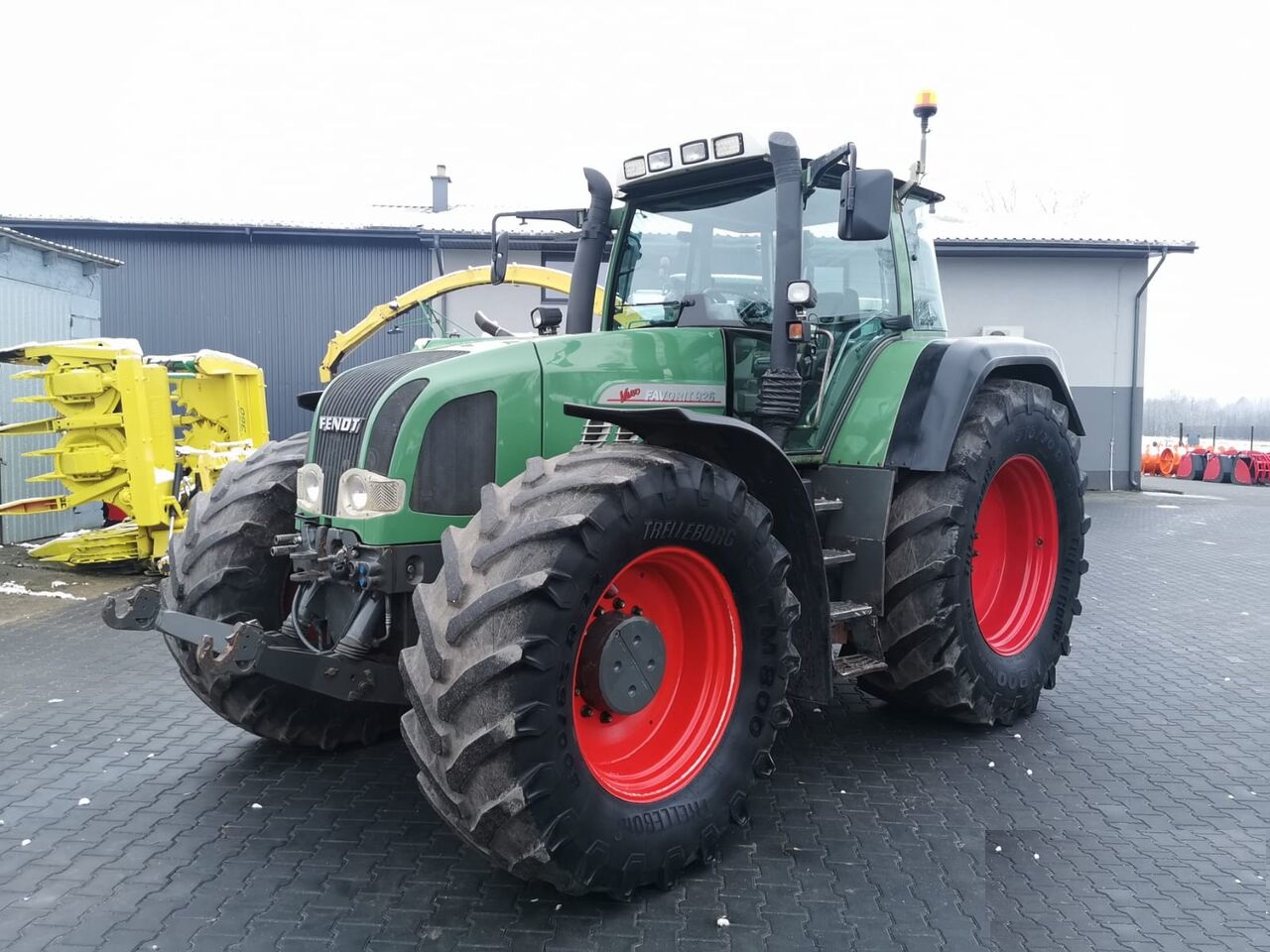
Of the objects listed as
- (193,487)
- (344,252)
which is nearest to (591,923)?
(193,487)

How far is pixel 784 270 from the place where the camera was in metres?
4.34

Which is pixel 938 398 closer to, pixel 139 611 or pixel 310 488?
pixel 310 488

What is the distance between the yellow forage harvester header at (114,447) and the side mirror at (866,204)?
6.51 m

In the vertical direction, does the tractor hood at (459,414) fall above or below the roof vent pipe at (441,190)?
below

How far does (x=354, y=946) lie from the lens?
Answer: 308 cm

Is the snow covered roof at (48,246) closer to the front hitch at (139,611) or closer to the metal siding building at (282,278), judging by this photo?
the metal siding building at (282,278)

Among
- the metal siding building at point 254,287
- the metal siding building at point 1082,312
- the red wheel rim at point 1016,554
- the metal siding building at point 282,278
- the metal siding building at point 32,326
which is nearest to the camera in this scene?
the red wheel rim at point 1016,554

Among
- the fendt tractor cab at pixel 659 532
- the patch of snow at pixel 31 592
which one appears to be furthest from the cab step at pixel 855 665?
the patch of snow at pixel 31 592

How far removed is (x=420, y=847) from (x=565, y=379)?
1.77m

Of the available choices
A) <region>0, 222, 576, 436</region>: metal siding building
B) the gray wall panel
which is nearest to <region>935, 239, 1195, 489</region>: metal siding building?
the gray wall panel

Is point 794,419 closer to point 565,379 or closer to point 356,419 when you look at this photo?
point 565,379

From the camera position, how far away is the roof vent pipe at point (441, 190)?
827 inches

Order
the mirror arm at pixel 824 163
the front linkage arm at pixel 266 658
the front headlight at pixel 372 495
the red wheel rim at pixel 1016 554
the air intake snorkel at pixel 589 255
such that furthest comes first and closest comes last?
the red wheel rim at pixel 1016 554 < the air intake snorkel at pixel 589 255 < the mirror arm at pixel 824 163 < the front headlight at pixel 372 495 < the front linkage arm at pixel 266 658

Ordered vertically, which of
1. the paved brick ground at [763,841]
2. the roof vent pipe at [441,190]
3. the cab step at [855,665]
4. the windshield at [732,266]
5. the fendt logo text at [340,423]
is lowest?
the paved brick ground at [763,841]
